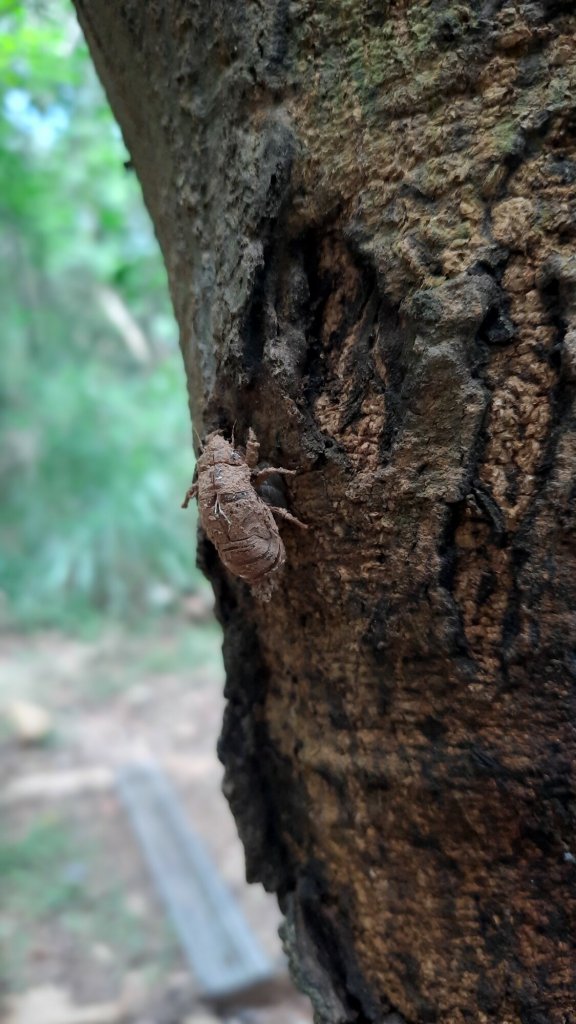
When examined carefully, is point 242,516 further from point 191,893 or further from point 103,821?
point 103,821

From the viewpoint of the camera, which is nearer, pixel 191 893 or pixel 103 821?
pixel 191 893

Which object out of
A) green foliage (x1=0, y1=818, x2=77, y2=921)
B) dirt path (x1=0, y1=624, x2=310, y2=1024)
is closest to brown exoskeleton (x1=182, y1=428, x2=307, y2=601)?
dirt path (x1=0, y1=624, x2=310, y2=1024)

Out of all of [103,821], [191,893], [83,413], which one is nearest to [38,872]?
[103,821]

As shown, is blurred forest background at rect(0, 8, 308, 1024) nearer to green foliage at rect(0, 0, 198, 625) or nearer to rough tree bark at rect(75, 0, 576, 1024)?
green foliage at rect(0, 0, 198, 625)

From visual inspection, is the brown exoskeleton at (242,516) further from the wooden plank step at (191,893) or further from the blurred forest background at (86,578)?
the wooden plank step at (191,893)

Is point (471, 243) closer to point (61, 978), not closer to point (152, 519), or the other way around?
point (61, 978)

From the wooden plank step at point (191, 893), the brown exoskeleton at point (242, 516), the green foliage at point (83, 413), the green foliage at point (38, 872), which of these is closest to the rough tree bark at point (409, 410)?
the brown exoskeleton at point (242, 516)

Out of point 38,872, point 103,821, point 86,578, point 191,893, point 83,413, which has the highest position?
point 83,413
